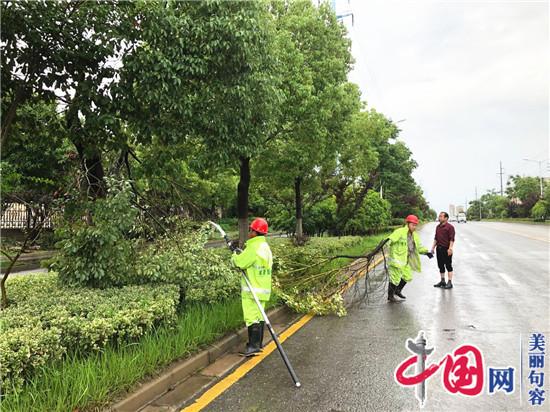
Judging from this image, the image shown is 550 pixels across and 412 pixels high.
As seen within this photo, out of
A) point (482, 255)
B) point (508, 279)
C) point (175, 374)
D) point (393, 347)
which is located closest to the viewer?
point (175, 374)

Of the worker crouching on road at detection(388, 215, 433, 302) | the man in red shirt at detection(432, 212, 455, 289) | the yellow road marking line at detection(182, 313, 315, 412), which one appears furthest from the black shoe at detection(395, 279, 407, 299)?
the yellow road marking line at detection(182, 313, 315, 412)

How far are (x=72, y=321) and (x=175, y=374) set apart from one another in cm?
113

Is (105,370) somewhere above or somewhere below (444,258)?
below

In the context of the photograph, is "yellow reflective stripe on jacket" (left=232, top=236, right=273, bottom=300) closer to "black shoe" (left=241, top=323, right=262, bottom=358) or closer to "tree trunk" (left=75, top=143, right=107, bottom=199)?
"black shoe" (left=241, top=323, right=262, bottom=358)

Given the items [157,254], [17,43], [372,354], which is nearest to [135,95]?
[17,43]

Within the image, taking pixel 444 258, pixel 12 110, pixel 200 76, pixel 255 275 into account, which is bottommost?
pixel 444 258

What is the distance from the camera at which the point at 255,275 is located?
17.3ft

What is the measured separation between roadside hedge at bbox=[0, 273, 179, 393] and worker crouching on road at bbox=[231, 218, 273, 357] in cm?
91

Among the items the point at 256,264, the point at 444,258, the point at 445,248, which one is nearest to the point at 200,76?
the point at 256,264

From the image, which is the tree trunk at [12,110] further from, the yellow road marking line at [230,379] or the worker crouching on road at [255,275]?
the yellow road marking line at [230,379]

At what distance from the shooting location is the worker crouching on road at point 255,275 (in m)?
5.23

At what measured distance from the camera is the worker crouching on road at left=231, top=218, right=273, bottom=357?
17.1 ft

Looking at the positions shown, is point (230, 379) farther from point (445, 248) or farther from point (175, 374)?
point (445, 248)

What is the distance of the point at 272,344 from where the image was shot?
5824mm
